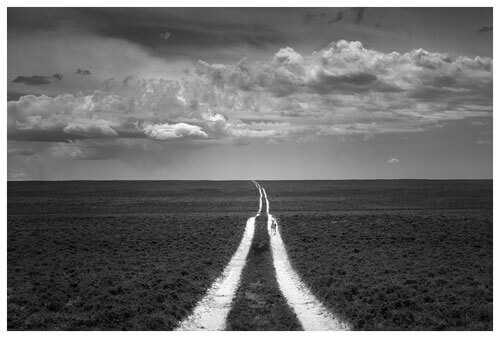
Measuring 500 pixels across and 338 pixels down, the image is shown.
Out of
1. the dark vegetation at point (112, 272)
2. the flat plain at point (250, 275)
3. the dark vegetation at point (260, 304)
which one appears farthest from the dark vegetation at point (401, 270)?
the dark vegetation at point (112, 272)

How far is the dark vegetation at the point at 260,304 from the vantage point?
15.1 metres

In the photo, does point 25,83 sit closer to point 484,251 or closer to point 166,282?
point 166,282

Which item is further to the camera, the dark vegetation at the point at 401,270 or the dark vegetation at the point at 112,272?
the dark vegetation at the point at 112,272

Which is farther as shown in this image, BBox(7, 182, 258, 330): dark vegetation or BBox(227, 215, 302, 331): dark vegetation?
BBox(7, 182, 258, 330): dark vegetation

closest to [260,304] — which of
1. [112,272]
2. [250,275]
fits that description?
[250,275]

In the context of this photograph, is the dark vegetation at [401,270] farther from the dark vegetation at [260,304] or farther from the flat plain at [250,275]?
the dark vegetation at [260,304]

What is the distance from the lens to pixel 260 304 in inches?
670

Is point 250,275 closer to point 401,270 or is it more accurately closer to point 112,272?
point 112,272

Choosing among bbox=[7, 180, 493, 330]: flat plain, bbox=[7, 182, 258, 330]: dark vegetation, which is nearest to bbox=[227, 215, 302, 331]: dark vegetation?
bbox=[7, 180, 493, 330]: flat plain

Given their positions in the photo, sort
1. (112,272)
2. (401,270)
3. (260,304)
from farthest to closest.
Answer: (401,270) → (112,272) → (260,304)

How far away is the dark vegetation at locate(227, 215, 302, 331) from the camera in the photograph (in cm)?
1510

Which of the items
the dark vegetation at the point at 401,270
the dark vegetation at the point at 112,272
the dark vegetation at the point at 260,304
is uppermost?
the dark vegetation at the point at 401,270

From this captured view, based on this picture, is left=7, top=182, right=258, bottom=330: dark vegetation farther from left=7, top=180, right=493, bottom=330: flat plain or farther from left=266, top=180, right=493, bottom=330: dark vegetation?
left=266, top=180, right=493, bottom=330: dark vegetation
